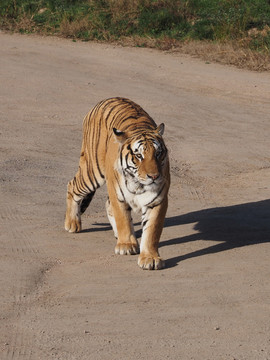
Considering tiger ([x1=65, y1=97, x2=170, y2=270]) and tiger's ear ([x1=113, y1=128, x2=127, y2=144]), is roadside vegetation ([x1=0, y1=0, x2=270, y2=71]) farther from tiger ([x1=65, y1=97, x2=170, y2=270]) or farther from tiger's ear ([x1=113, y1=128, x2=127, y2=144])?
tiger's ear ([x1=113, y1=128, x2=127, y2=144])

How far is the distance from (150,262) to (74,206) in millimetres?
1490

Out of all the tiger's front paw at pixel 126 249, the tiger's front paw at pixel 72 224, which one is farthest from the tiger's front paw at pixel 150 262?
the tiger's front paw at pixel 72 224

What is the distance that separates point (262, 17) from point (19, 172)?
8.56 metres

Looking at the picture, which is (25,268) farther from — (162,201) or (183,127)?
(183,127)

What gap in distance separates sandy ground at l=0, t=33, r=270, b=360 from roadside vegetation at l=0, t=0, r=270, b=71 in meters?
0.83

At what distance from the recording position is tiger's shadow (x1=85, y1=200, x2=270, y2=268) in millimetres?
6734

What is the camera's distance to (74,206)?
722 centimetres

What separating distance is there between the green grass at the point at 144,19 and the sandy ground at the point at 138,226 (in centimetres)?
141

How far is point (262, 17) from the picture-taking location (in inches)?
630

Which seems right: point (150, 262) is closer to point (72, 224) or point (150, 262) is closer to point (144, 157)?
point (144, 157)

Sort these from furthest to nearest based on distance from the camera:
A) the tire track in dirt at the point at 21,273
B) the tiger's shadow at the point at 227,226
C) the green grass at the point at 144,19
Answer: the green grass at the point at 144,19, the tiger's shadow at the point at 227,226, the tire track in dirt at the point at 21,273

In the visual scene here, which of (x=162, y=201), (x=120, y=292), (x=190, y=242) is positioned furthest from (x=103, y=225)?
(x=120, y=292)

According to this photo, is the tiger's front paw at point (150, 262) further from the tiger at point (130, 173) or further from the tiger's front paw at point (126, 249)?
the tiger's front paw at point (126, 249)

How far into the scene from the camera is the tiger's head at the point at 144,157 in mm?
5906
